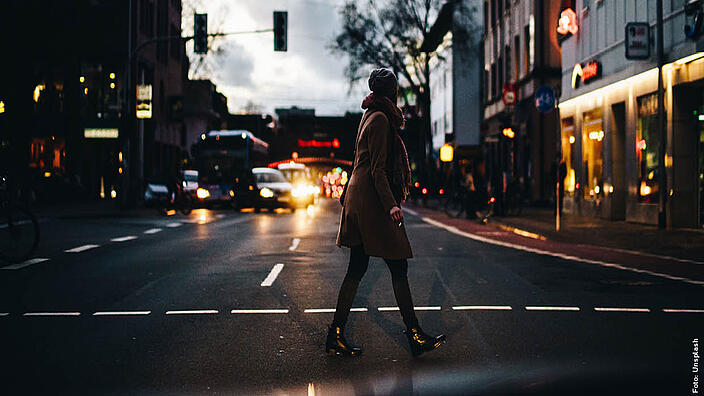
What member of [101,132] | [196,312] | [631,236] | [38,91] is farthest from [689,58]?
[38,91]

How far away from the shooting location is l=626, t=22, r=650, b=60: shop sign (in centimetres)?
2152

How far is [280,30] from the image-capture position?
28.4m

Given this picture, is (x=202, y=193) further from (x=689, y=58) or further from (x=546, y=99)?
(x=689, y=58)

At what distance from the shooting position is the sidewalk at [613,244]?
1224cm

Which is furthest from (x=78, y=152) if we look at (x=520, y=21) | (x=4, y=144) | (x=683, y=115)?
(x=683, y=115)

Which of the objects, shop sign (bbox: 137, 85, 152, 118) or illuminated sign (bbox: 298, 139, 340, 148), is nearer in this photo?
shop sign (bbox: 137, 85, 152, 118)

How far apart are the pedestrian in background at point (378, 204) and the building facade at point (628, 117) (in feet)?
48.8

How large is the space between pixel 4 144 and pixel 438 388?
1294 inches

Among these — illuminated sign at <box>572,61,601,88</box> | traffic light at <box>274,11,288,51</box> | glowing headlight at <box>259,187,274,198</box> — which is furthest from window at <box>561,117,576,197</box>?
glowing headlight at <box>259,187,274,198</box>

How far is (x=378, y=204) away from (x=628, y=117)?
20.3 meters

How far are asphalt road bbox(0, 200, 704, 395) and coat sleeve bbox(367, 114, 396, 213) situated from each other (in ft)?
3.49

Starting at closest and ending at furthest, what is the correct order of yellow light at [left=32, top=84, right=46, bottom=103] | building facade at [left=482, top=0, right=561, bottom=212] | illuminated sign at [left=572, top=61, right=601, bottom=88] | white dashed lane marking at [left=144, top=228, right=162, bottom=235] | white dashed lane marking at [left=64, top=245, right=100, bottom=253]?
white dashed lane marking at [left=64, top=245, right=100, bottom=253] < white dashed lane marking at [left=144, top=228, right=162, bottom=235] < illuminated sign at [left=572, top=61, right=601, bottom=88] < building facade at [left=482, top=0, right=561, bottom=212] < yellow light at [left=32, top=84, right=46, bottom=103]

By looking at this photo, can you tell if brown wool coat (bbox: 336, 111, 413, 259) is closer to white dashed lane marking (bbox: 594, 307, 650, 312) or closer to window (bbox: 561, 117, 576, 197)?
white dashed lane marking (bbox: 594, 307, 650, 312)

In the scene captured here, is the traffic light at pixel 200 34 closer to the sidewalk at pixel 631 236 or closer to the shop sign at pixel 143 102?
the shop sign at pixel 143 102
